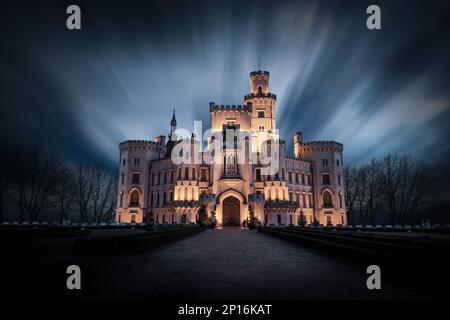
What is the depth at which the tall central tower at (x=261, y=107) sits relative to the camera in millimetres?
56938

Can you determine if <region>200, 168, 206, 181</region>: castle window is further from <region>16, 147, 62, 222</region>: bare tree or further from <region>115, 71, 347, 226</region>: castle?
<region>16, 147, 62, 222</region>: bare tree

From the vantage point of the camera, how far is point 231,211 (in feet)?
147

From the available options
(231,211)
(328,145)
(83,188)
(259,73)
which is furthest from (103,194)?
(328,145)

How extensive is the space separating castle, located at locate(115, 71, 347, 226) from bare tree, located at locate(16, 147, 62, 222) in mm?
15601

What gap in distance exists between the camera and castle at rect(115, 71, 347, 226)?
147ft

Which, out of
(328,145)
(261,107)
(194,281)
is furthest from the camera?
(261,107)

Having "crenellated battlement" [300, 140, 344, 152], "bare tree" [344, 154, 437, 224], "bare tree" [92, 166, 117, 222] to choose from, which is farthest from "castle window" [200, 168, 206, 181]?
"bare tree" [344, 154, 437, 224]

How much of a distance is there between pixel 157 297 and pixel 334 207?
55837 millimetres

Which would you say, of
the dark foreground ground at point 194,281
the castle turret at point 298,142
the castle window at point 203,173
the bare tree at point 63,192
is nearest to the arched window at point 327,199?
the castle turret at point 298,142

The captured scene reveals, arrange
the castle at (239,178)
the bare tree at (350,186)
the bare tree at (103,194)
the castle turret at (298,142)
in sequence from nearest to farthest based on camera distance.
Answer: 1. the castle at (239,178)
2. the bare tree at (103,194)
3. the bare tree at (350,186)
4. the castle turret at (298,142)

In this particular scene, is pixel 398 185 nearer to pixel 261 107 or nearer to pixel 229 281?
pixel 261 107

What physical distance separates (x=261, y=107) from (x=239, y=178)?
72.9ft

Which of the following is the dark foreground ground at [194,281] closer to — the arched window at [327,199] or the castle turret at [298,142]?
the arched window at [327,199]
